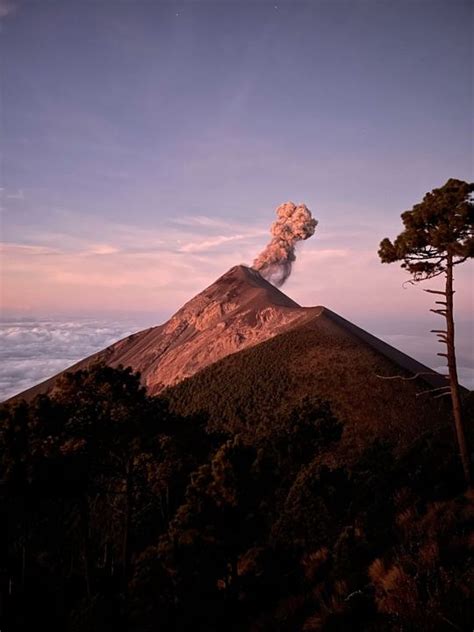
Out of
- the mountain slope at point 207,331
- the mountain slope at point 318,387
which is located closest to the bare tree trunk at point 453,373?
the mountain slope at point 318,387

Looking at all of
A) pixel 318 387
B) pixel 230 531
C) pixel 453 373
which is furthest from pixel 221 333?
pixel 453 373

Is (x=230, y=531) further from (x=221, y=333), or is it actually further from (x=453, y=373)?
(x=221, y=333)

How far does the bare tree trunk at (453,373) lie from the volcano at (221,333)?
169 feet

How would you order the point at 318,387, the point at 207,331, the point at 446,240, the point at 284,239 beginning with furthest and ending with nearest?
the point at 284,239 < the point at 207,331 < the point at 318,387 < the point at 446,240

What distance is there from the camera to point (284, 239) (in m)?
162

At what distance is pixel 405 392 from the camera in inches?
2360

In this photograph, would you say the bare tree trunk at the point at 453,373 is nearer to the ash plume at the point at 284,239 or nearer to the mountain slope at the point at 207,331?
the mountain slope at the point at 207,331

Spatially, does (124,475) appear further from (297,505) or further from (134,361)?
(134,361)

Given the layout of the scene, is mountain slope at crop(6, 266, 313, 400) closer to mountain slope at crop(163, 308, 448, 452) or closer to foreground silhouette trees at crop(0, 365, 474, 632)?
mountain slope at crop(163, 308, 448, 452)

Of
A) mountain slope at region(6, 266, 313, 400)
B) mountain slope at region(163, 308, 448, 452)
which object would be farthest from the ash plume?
mountain slope at region(163, 308, 448, 452)

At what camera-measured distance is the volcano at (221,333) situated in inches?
3520

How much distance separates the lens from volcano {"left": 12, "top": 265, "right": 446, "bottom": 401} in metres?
89.4

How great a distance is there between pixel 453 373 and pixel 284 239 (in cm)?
14869

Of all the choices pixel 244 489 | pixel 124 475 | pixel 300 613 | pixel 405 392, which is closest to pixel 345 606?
pixel 300 613
